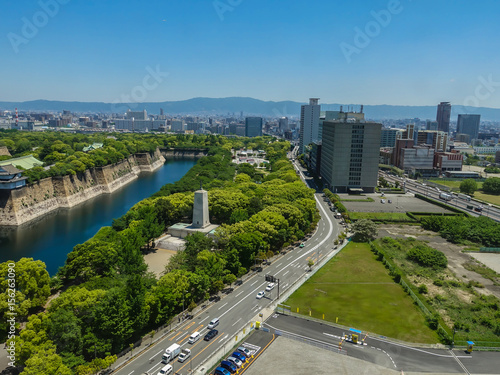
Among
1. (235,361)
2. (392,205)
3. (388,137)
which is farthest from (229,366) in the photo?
(388,137)

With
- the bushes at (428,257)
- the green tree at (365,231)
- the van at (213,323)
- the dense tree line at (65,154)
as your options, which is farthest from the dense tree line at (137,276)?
the dense tree line at (65,154)

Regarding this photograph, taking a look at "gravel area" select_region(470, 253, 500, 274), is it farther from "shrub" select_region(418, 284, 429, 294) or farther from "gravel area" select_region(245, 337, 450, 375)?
"gravel area" select_region(245, 337, 450, 375)

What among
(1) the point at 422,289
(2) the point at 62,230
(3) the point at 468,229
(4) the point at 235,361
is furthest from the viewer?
(2) the point at 62,230

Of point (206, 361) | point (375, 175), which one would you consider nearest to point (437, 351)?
point (206, 361)

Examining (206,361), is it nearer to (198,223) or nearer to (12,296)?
(12,296)

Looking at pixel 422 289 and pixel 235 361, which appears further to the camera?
pixel 422 289

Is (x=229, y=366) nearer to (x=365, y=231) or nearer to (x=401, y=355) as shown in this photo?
(x=401, y=355)

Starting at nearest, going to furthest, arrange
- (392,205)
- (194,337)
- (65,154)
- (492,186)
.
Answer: (194,337) < (392,205) < (492,186) < (65,154)
